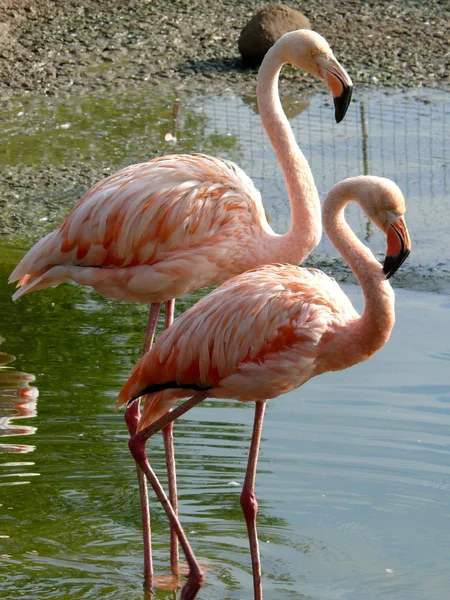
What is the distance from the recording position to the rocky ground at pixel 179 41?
445 inches

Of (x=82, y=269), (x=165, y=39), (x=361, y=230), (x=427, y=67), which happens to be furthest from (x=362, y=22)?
(x=82, y=269)

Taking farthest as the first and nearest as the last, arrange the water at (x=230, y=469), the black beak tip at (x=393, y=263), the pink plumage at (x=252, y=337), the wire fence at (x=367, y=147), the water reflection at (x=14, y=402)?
the wire fence at (x=367, y=147) < the water reflection at (x=14, y=402) < the water at (x=230, y=469) < the pink plumage at (x=252, y=337) < the black beak tip at (x=393, y=263)

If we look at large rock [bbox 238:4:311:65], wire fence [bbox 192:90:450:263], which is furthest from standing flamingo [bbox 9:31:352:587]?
large rock [bbox 238:4:311:65]

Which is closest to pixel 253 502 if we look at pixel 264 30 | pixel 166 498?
pixel 166 498

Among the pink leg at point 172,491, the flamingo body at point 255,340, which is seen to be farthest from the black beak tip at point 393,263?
the pink leg at point 172,491

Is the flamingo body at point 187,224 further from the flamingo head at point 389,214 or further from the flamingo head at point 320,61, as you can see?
the flamingo head at point 389,214

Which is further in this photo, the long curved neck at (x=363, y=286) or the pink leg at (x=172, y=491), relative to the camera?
the pink leg at (x=172, y=491)

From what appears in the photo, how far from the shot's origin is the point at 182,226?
4.49 metres

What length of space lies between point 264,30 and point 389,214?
7.79 m

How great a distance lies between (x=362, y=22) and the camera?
500 inches

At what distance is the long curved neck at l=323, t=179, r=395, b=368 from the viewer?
3.83 meters

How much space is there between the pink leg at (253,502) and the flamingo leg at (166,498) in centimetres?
21

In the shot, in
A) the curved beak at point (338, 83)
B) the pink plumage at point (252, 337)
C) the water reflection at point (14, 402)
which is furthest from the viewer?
the water reflection at point (14, 402)

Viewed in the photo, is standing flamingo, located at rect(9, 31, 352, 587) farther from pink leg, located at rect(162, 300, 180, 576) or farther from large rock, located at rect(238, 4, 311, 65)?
large rock, located at rect(238, 4, 311, 65)
